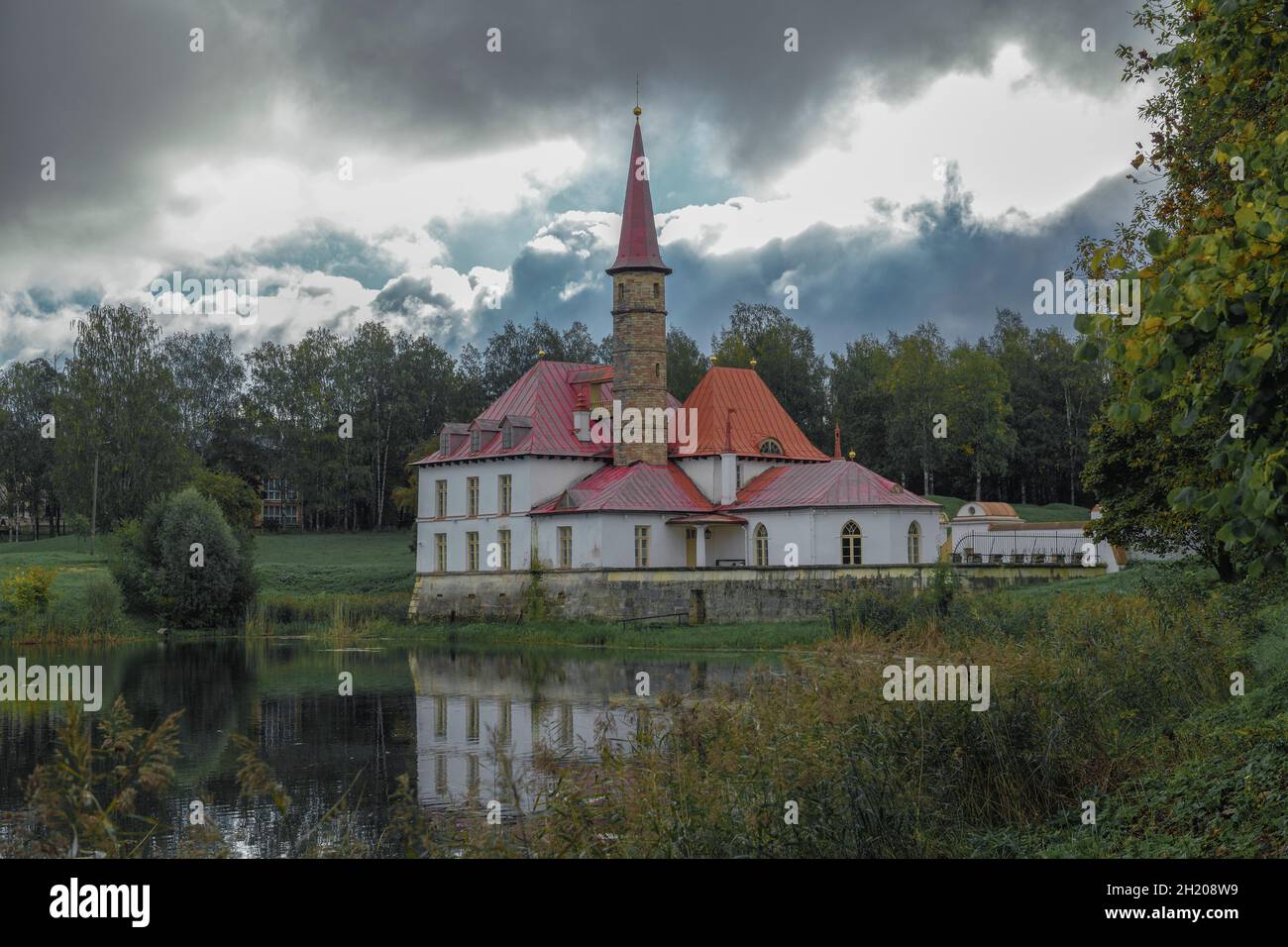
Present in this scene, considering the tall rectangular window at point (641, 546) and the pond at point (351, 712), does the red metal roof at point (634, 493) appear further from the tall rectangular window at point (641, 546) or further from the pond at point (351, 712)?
the pond at point (351, 712)

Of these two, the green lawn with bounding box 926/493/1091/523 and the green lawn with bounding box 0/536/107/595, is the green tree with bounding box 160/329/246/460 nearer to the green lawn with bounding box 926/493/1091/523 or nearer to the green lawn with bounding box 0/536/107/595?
the green lawn with bounding box 0/536/107/595

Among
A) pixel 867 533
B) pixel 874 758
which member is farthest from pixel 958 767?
pixel 867 533

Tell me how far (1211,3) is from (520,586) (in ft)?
155

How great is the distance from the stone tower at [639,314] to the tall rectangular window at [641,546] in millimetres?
4342

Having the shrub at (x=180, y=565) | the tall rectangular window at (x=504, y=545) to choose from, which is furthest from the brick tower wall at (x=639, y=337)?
the shrub at (x=180, y=565)

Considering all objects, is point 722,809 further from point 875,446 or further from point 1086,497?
point 1086,497

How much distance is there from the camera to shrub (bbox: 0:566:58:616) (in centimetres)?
4678

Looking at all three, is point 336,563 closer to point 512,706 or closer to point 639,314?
point 639,314

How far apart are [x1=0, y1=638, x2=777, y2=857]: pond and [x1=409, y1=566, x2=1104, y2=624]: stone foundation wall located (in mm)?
5698

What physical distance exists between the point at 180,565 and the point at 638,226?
22.2 metres

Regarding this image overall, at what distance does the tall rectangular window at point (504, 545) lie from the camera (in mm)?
56906

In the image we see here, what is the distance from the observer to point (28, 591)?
47219mm

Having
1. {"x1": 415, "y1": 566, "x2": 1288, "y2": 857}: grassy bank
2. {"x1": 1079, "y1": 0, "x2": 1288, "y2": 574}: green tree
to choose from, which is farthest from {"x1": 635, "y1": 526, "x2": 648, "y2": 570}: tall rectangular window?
{"x1": 1079, "y1": 0, "x2": 1288, "y2": 574}: green tree
